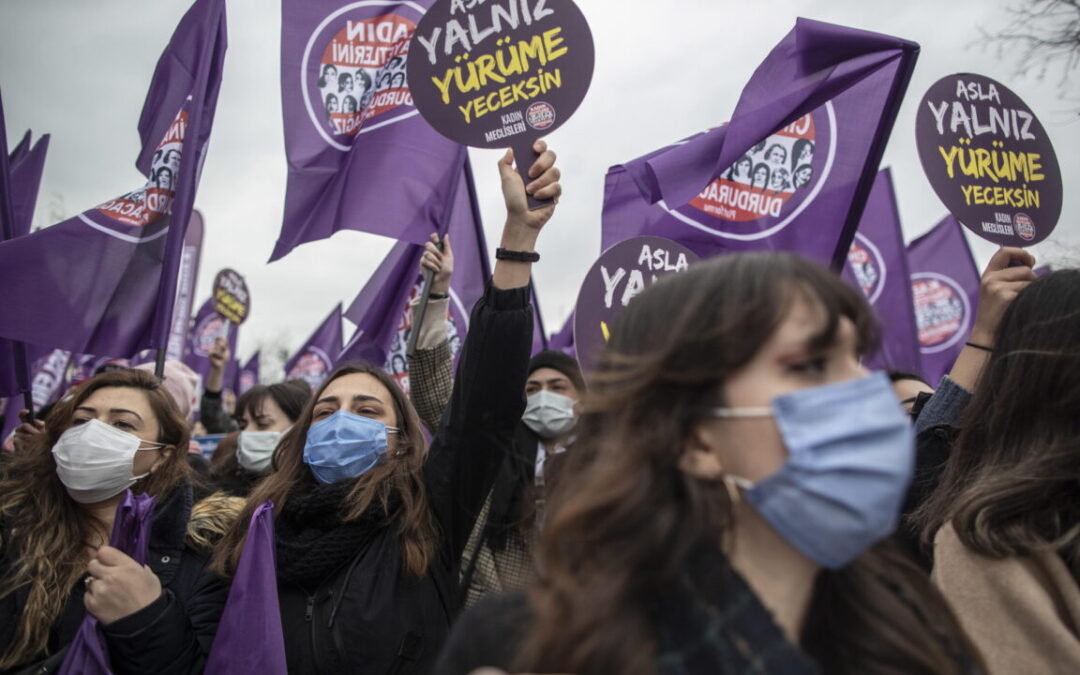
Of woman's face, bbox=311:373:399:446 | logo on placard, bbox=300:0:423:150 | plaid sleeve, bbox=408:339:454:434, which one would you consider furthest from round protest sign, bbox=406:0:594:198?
logo on placard, bbox=300:0:423:150

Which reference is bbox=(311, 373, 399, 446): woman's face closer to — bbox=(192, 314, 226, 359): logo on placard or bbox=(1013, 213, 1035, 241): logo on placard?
bbox=(1013, 213, 1035, 241): logo on placard

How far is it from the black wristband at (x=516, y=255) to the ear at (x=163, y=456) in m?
1.80

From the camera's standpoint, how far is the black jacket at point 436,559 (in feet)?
7.23

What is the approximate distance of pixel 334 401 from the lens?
308 cm

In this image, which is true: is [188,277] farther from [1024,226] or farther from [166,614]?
[1024,226]

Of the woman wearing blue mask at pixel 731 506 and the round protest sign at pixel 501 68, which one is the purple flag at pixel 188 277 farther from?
the woman wearing blue mask at pixel 731 506

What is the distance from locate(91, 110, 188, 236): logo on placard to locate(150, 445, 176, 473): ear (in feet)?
4.95

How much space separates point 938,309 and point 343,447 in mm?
7037

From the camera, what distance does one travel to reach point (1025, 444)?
1858 millimetres

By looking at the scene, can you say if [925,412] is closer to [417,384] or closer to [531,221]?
[531,221]

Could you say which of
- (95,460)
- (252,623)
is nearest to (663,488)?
(252,623)

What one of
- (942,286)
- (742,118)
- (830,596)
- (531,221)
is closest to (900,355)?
(942,286)

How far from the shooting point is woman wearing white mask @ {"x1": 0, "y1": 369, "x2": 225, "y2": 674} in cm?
231

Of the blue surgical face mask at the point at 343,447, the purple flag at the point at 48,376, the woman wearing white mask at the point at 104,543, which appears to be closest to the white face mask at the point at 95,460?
the woman wearing white mask at the point at 104,543
